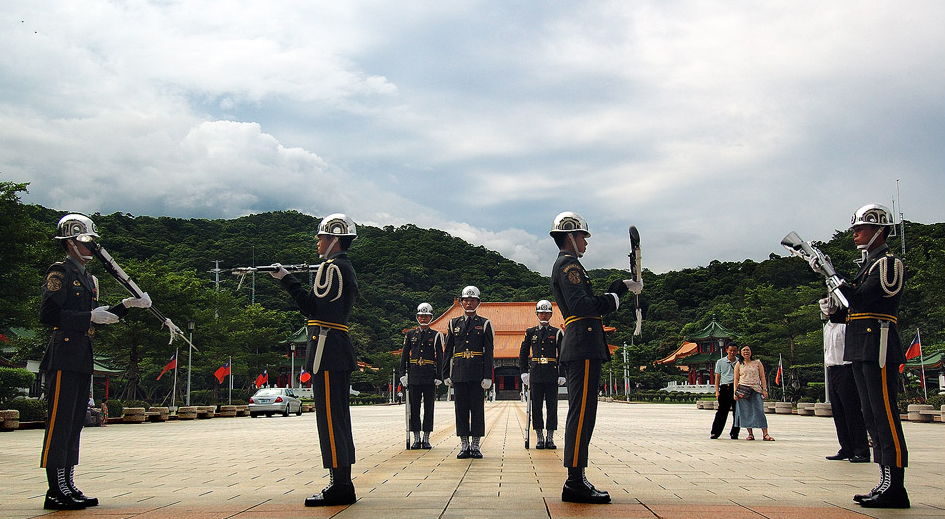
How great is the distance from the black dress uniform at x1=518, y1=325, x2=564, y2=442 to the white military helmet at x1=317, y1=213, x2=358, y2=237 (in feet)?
17.4

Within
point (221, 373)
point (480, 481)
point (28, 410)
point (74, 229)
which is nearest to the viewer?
point (74, 229)

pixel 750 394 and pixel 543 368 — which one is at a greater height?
pixel 543 368

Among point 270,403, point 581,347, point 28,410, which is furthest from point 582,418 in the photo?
point 270,403

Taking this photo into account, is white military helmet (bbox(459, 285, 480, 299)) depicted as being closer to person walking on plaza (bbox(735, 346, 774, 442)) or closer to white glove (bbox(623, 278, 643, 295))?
person walking on plaza (bbox(735, 346, 774, 442))

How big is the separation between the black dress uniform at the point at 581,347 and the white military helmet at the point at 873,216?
2.07 m

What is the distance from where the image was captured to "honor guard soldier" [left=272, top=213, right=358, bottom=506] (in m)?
5.73

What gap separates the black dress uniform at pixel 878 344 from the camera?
5809mm

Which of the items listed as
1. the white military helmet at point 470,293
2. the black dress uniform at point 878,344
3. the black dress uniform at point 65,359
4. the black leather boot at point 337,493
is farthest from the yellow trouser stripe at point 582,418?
the white military helmet at point 470,293

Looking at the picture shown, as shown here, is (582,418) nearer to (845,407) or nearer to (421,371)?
(845,407)

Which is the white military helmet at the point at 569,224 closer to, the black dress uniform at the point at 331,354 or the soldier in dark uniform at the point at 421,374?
the black dress uniform at the point at 331,354

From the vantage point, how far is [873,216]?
615 centimetres

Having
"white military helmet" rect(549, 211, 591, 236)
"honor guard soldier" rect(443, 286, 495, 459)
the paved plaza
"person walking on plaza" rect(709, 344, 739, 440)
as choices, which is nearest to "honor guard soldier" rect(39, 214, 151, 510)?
the paved plaza

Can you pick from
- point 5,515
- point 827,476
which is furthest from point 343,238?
point 827,476

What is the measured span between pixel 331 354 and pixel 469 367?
15.7 feet
